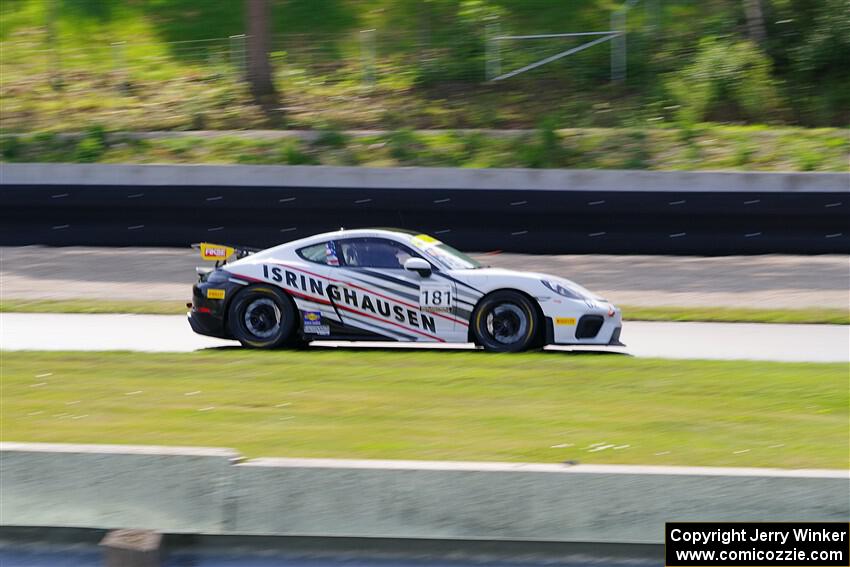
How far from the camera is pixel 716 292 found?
13695 millimetres

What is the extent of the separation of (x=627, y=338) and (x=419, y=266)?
220 cm

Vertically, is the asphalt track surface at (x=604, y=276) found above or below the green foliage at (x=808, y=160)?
below

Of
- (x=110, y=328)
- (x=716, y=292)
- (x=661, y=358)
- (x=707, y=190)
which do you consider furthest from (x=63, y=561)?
(x=707, y=190)

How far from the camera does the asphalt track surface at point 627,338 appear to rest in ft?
32.3

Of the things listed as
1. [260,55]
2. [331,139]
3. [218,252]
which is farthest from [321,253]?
[260,55]

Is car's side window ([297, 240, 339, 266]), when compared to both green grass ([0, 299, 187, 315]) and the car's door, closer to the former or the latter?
the car's door

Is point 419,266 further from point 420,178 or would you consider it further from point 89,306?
point 420,178

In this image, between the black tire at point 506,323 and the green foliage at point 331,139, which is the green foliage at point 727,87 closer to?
the green foliage at point 331,139

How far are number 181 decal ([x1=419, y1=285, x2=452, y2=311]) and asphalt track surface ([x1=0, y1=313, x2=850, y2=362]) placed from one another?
739mm

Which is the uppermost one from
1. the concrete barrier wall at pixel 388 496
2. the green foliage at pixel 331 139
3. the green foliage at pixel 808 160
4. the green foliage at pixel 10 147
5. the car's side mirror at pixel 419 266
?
the green foliage at pixel 10 147

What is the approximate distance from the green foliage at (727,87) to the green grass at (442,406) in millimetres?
12498

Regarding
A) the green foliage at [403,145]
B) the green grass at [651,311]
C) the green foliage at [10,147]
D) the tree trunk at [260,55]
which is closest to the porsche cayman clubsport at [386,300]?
the green grass at [651,311]

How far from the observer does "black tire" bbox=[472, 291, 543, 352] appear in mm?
9953

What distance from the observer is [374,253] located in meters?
10.3
